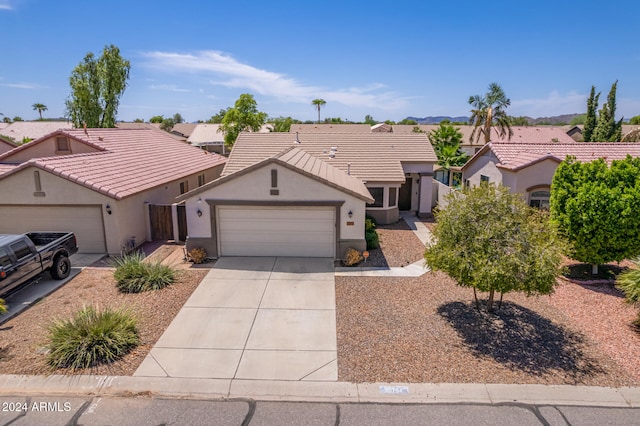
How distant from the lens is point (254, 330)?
10.1 metres

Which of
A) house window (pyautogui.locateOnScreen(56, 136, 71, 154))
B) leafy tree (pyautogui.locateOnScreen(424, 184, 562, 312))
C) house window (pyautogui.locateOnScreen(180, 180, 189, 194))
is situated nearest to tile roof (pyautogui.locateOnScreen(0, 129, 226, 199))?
house window (pyautogui.locateOnScreen(56, 136, 71, 154))

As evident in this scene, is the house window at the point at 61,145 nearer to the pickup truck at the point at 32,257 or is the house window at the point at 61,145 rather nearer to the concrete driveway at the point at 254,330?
the pickup truck at the point at 32,257

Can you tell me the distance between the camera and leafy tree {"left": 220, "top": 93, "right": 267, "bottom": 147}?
4866 cm

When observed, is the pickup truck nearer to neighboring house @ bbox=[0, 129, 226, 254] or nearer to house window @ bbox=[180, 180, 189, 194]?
neighboring house @ bbox=[0, 129, 226, 254]

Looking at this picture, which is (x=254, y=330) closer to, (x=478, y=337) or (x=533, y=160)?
(x=478, y=337)

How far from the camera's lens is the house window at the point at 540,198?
63.4 feet

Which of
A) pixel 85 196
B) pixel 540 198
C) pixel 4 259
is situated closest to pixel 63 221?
pixel 85 196

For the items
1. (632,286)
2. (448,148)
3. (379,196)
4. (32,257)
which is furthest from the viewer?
(448,148)

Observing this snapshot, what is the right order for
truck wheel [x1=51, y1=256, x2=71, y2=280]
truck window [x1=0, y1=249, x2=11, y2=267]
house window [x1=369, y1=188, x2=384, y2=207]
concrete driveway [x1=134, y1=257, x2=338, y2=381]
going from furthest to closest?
house window [x1=369, y1=188, x2=384, y2=207] → truck wheel [x1=51, y1=256, x2=71, y2=280] → truck window [x1=0, y1=249, x2=11, y2=267] → concrete driveway [x1=134, y1=257, x2=338, y2=381]

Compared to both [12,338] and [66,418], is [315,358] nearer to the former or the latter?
[66,418]

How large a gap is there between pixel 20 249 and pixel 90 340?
4.95 metres

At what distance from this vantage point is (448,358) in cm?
878

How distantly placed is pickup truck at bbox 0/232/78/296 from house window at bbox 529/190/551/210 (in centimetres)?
1962

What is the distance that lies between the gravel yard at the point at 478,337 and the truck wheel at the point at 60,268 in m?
9.06
